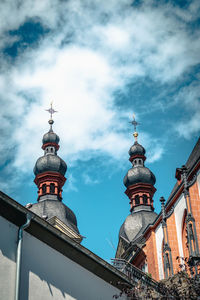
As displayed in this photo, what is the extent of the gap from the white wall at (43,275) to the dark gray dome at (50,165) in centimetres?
3201

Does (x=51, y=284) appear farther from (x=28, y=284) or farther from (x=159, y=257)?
(x=159, y=257)

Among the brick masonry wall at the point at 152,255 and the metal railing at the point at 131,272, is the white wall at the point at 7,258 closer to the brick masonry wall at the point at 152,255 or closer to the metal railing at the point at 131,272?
the metal railing at the point at 131,272

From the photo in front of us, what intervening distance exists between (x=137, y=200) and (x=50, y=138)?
1164 centimetres

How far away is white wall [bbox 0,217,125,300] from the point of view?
12094 millimetres

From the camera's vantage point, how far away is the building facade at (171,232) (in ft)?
72.1

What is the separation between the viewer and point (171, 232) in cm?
2505

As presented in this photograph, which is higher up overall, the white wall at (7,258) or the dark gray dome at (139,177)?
the dark gray dome at (139,177)

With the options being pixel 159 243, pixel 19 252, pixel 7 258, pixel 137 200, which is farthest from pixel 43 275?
pixel 137 200

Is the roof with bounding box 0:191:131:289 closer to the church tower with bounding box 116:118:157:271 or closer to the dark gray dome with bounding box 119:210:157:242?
the church tower with bounding box 116:118:157:271

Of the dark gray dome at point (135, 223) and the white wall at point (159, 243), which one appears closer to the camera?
the white wall at point (159, 243)

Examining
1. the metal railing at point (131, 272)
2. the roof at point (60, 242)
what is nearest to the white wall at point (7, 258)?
the roof at point (60, 242)

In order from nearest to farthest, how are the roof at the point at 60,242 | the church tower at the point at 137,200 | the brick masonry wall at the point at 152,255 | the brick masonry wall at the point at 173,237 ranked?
the roof at the point at 60,242
the brick masonry wall at the point at 173,237
the brick masonry wall at the point at 152,255
the church tower at the point at 137,200

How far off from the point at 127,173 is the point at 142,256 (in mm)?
15985

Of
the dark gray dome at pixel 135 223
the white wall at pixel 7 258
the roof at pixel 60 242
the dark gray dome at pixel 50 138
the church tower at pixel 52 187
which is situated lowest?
the white wall at pixel 7 258
